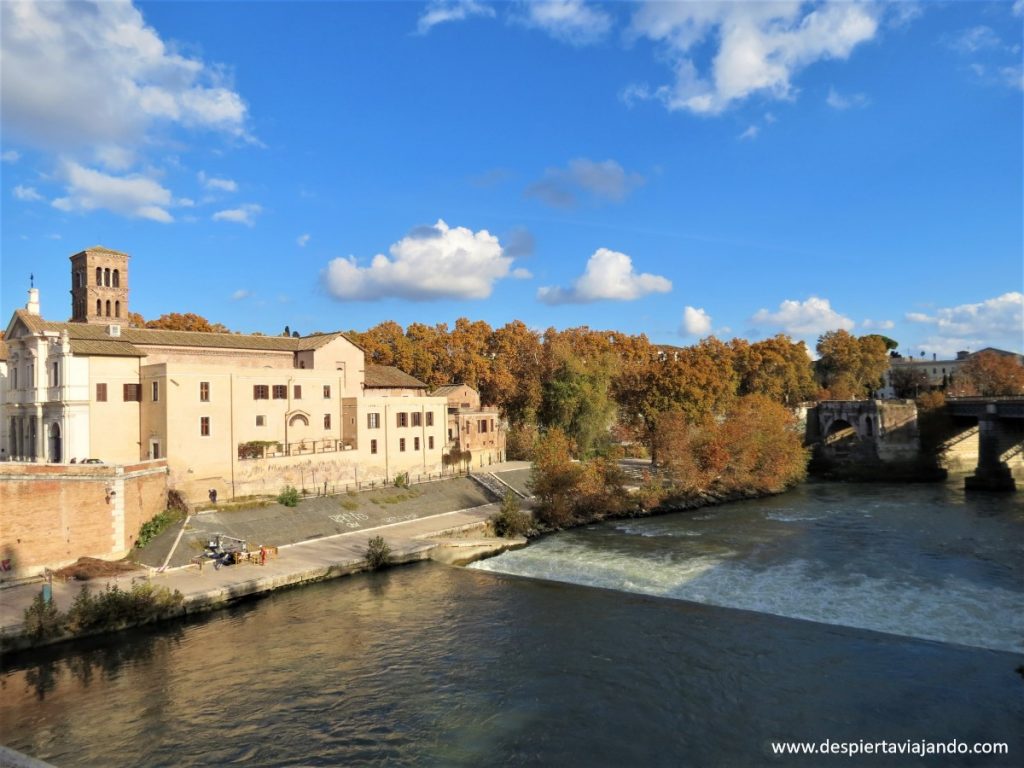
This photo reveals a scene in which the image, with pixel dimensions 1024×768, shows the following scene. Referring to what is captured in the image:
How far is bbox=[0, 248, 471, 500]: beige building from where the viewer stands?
108 feet

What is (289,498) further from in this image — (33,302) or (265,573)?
(33,302)

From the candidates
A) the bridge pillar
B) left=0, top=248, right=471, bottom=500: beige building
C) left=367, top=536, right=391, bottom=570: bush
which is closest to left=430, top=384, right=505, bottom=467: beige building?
left=0, top=248, right=471, bottom=500: beige building

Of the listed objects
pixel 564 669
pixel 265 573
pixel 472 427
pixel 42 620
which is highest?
pixel 472 427

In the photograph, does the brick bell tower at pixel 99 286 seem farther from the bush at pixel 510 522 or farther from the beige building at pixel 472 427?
the bush at pixel 510 522

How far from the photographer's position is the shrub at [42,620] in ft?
68.2

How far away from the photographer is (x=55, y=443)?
3297cm

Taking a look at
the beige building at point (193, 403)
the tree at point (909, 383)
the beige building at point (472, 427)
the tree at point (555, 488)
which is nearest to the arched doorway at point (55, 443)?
the beige building at point (193, 403)

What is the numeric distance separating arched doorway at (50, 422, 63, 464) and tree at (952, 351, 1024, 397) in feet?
291

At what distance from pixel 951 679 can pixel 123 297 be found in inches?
1768

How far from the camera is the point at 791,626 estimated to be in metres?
21.9

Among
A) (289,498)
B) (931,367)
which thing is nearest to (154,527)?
(289,498)

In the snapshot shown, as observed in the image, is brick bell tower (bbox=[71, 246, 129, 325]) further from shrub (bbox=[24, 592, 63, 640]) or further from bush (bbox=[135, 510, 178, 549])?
shrub (bbox=[24, 592, 63, 640])

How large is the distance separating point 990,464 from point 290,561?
167 feet

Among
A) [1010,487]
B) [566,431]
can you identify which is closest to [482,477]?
[566,431]
